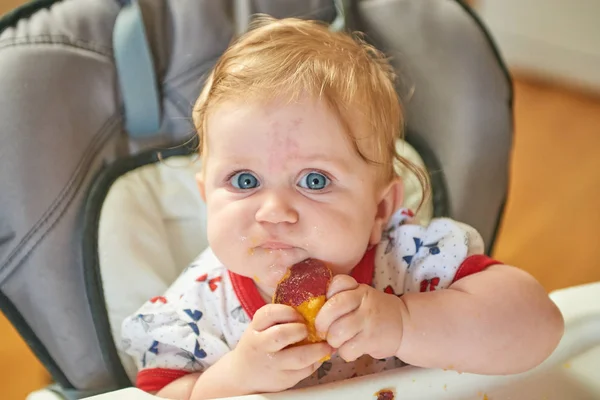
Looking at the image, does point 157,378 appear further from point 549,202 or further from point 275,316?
point 549,202

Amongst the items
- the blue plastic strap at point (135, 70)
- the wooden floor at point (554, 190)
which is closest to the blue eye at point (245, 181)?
the blue plastic strap at point (135, 70)

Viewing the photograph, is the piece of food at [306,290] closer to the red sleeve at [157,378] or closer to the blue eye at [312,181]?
the blue eye at [312,181]

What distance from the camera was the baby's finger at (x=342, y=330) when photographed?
0.58 m

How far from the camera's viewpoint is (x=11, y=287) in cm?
74

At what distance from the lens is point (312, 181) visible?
647 mm

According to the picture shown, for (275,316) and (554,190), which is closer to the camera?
(275,316)

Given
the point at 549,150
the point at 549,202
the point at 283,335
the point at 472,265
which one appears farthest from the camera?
the point at 549,150

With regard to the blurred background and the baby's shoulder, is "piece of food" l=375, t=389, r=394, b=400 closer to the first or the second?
the baby's shoulder

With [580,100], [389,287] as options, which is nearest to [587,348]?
[389,287]

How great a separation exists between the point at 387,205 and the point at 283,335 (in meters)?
0.24

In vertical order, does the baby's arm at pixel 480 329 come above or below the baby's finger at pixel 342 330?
below

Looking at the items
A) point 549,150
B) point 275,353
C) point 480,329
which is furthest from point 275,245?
point 549,150

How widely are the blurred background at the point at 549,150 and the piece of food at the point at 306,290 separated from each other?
802mm

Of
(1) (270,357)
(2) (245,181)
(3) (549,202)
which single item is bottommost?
(3) (549,202)
